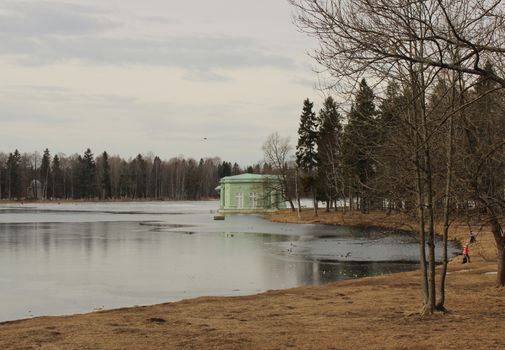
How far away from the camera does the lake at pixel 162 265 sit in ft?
57.9

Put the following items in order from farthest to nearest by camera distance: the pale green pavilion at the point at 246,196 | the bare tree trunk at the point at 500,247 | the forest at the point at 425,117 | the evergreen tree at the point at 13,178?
the evergreen tree at the point at 13,178 → the pale green pavilion at the point at 246,196 → the bare tree trunk at the point at 500,247 → the forest at the point at 425,117

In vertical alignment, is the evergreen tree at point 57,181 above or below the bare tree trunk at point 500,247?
above

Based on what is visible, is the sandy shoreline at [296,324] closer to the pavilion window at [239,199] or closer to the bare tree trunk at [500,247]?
the bare tree trunk at [500,247]

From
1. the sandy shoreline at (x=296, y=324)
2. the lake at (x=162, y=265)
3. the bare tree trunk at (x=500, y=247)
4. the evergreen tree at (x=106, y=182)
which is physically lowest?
the lake at (x=162, y=265)

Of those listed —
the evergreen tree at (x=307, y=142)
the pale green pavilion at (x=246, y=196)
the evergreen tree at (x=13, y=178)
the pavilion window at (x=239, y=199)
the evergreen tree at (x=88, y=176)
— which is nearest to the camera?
the evergreen tree at (x=307, y=142)

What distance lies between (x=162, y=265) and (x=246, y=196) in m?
60.9

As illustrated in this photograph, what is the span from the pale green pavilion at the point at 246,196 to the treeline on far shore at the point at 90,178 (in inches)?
2578

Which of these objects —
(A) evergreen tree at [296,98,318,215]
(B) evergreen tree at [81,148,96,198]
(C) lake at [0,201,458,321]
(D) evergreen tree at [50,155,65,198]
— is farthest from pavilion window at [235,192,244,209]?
(D) evergreen tree at [50,155,65,198]

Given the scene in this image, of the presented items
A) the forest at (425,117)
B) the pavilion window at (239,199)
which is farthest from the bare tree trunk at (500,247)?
the pavilion window at (239,199)

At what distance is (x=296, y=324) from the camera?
10.9 metres

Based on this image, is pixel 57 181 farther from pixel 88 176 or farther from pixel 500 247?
pixel 500 247

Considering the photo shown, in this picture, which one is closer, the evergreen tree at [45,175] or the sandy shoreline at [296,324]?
the sandy shoreline at [296,324]

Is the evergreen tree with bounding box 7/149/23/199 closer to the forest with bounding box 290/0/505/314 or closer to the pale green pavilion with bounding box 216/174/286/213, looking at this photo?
the pale green pavilion with bounding box 216/174/286/213

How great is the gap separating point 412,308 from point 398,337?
144 inches
